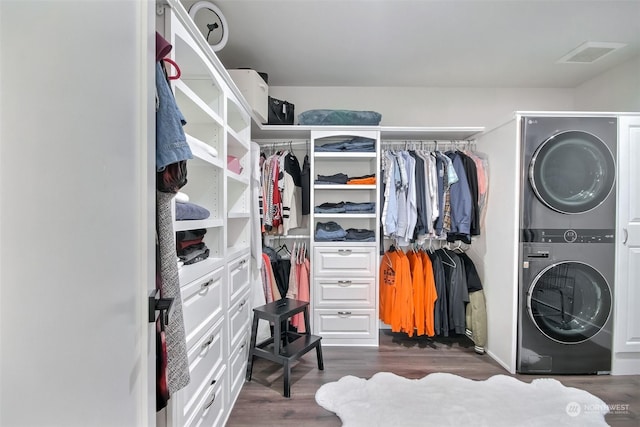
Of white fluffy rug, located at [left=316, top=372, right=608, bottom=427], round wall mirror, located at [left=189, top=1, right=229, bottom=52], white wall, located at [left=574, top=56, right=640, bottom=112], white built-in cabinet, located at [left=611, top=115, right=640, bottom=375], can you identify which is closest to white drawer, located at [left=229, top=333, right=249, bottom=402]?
white fluffy rug, located at [left=316, top=372, right=608, bottom=427]

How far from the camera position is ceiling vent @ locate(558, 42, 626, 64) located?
7.32 feet

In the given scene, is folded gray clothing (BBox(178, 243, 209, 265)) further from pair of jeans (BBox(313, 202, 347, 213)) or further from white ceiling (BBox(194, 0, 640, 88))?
white ceiling (BBox(194, 0, 640, 88))

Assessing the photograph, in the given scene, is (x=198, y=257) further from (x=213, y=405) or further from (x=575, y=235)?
(x=575, y=235)

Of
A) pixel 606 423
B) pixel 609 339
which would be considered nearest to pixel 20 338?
pixel 606 423

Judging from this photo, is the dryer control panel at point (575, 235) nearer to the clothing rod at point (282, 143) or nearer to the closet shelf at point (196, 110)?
the clothing rod at point (282, 143)

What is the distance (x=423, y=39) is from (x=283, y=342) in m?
2.50

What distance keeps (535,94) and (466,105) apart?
736mm

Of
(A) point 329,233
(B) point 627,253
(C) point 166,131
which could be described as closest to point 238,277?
(A) point 329,233

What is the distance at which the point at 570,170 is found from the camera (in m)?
2.11

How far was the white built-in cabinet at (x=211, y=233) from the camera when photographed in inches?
46.3

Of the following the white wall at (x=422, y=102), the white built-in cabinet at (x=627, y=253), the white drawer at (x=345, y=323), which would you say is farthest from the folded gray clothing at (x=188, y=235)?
the white built-in cabinet at (x=627, y=253)

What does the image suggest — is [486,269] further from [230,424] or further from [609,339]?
[230,424]

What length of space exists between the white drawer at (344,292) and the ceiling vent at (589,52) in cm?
245

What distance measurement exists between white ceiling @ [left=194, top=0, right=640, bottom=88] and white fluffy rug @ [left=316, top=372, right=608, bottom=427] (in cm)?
244
